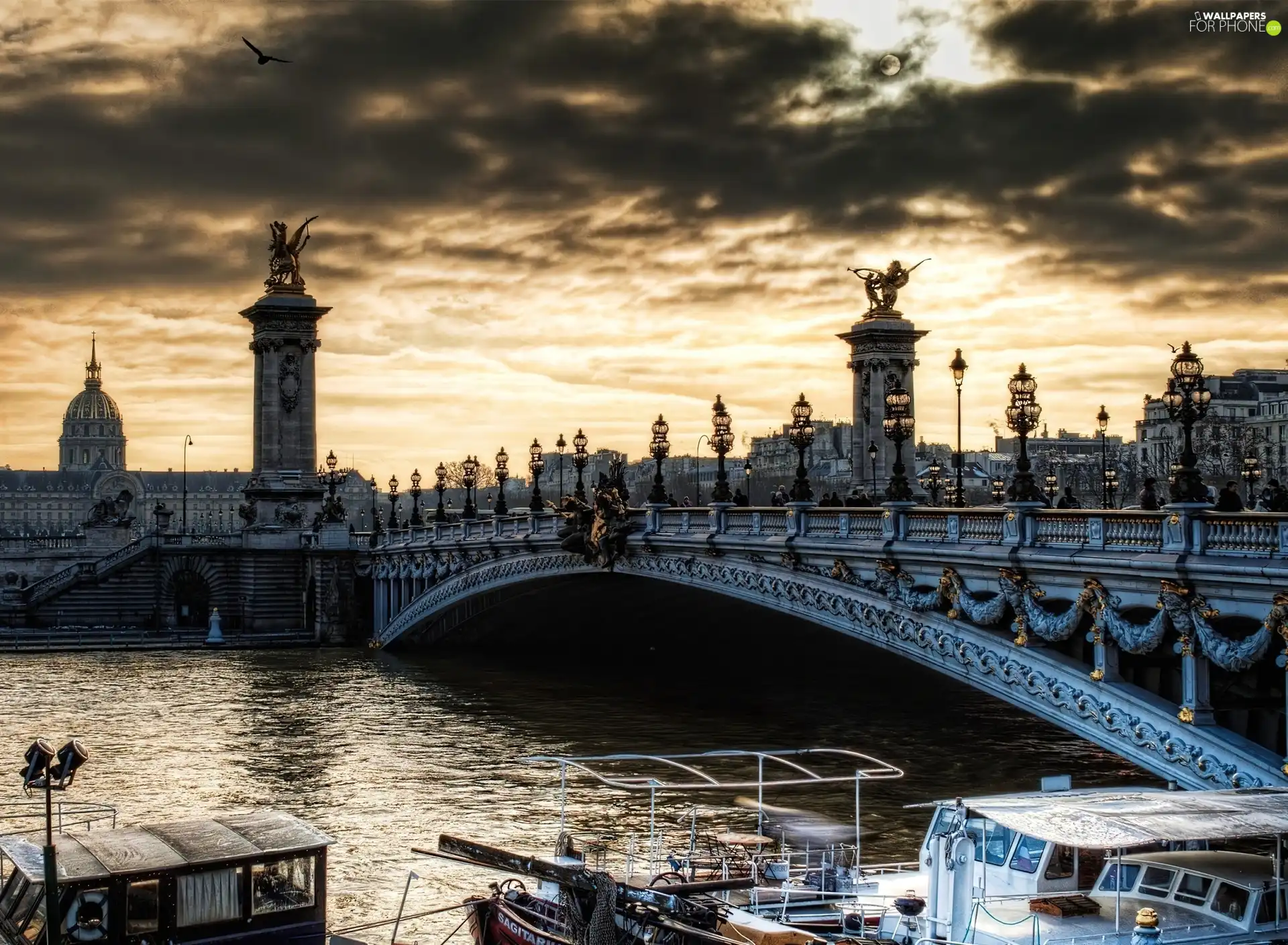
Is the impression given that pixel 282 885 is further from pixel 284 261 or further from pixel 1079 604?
pixel 284 261

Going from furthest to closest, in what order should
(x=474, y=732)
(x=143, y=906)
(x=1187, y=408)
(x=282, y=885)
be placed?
1. (x=474, y=732)
2. (x=1187, y=408)
3. (x=282, y=885)
4. (x=143, y=906)

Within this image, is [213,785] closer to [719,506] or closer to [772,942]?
[719,506]

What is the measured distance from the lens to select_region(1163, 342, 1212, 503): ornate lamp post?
86.0 feet

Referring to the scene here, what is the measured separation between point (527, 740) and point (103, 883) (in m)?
26.9

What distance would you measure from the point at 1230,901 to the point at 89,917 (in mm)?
13853

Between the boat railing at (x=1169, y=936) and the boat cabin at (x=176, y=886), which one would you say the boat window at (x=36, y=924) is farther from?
the boat railing at (x=1169, y=936)

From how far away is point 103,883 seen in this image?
70.9 ft

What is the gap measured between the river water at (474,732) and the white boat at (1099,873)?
32.0ft

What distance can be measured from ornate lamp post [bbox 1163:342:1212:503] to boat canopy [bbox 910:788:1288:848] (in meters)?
5.88

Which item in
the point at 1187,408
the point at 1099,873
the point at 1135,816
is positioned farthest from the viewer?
the point at 1187,408

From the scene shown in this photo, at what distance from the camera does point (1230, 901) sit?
20.3 meters

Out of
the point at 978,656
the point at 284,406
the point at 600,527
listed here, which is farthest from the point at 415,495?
the point at 978,656

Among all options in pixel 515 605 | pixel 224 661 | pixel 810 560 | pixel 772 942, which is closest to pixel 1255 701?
pixel 772 942

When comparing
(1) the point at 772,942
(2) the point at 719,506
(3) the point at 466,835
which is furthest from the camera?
(2) the point at 719,506
